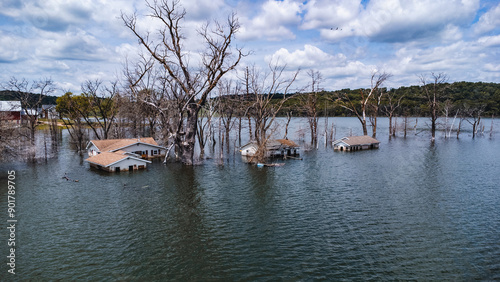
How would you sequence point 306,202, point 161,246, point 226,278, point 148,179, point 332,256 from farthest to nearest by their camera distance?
point 148,179
point 306,202
point 161,246
point 332,256
point 226,278

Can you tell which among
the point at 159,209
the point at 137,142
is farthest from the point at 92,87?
the point at 159,209

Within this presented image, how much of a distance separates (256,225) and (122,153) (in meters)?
30.9

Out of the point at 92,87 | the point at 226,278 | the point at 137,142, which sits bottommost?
the point at 226,278

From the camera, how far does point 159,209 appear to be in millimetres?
25250

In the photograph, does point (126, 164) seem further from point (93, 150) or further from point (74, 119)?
point (74, 119)

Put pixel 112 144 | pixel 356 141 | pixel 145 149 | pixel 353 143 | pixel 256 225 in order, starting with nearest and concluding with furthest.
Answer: pixel 256 225
pixel 112 144
pixel 145 149
pixel 353 143
pixel 356 141

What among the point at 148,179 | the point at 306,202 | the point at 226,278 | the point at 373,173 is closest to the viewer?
the point at 226,278

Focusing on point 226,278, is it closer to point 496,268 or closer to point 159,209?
point 159,209

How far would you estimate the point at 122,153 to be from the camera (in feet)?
148

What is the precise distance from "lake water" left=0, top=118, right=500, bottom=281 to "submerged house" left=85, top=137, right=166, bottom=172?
288 cm

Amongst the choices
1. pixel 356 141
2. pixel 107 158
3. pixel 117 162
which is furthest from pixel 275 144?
pixel 107 158

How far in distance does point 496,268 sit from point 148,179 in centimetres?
3246

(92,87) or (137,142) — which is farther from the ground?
(92,87)

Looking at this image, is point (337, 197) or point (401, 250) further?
point (337, 197)
